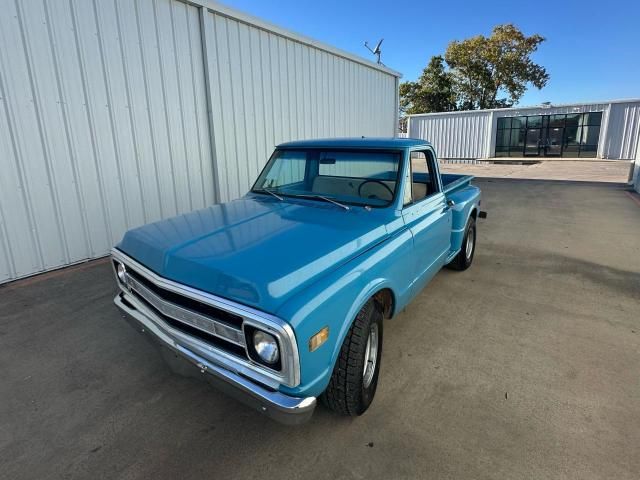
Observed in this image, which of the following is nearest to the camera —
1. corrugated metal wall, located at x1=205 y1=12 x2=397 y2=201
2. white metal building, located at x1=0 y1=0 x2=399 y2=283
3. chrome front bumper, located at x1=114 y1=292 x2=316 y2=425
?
chrome front bumper, located at x1=114 y1=292 x2=316 y2=425

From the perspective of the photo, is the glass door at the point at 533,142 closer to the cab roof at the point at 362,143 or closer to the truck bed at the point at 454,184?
the truck bed at the point at 454,184

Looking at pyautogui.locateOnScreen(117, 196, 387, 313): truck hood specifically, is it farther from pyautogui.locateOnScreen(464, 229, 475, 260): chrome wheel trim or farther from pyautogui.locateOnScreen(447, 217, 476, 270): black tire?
pyautogui.locateOnScreen(464, 229, 475, 260): chrome wheel trim

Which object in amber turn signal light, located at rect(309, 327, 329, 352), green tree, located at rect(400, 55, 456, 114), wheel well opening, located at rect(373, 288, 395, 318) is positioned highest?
green tree, located at rect(400, 55, 456, 114)

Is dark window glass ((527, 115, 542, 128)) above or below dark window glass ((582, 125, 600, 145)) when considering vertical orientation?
above

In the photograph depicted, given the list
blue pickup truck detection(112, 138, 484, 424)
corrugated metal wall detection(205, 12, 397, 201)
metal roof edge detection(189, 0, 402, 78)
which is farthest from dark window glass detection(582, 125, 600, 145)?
blue pickup truck detection(112, 138, 484, 424)

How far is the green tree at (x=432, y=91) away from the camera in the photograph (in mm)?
35594

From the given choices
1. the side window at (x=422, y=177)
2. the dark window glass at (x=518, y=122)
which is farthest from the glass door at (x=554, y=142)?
the side window at (x=422, y=177)

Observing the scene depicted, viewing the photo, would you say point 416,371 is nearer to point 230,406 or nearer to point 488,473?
point 488,473

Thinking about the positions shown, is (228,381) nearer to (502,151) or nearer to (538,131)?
(502,151)

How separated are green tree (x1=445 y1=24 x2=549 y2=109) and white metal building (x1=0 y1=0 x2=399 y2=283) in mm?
30772

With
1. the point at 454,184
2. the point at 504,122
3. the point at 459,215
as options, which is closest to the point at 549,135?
the point at 504,122

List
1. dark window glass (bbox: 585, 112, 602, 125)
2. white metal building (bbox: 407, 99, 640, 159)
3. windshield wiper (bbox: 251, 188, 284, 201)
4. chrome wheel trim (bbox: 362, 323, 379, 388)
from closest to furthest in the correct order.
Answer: chrome wheel trim (bbox: 362, 323, 379, 388) < windshield wiper (bbox: 251, 188, 284, 201) < white metal building (bbox: 407, 99, 640, 159) < dark window glass (bbox: 585, 112, 602, 125)

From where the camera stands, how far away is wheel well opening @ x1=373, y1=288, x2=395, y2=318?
8.56 ft

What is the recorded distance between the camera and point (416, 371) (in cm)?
295
